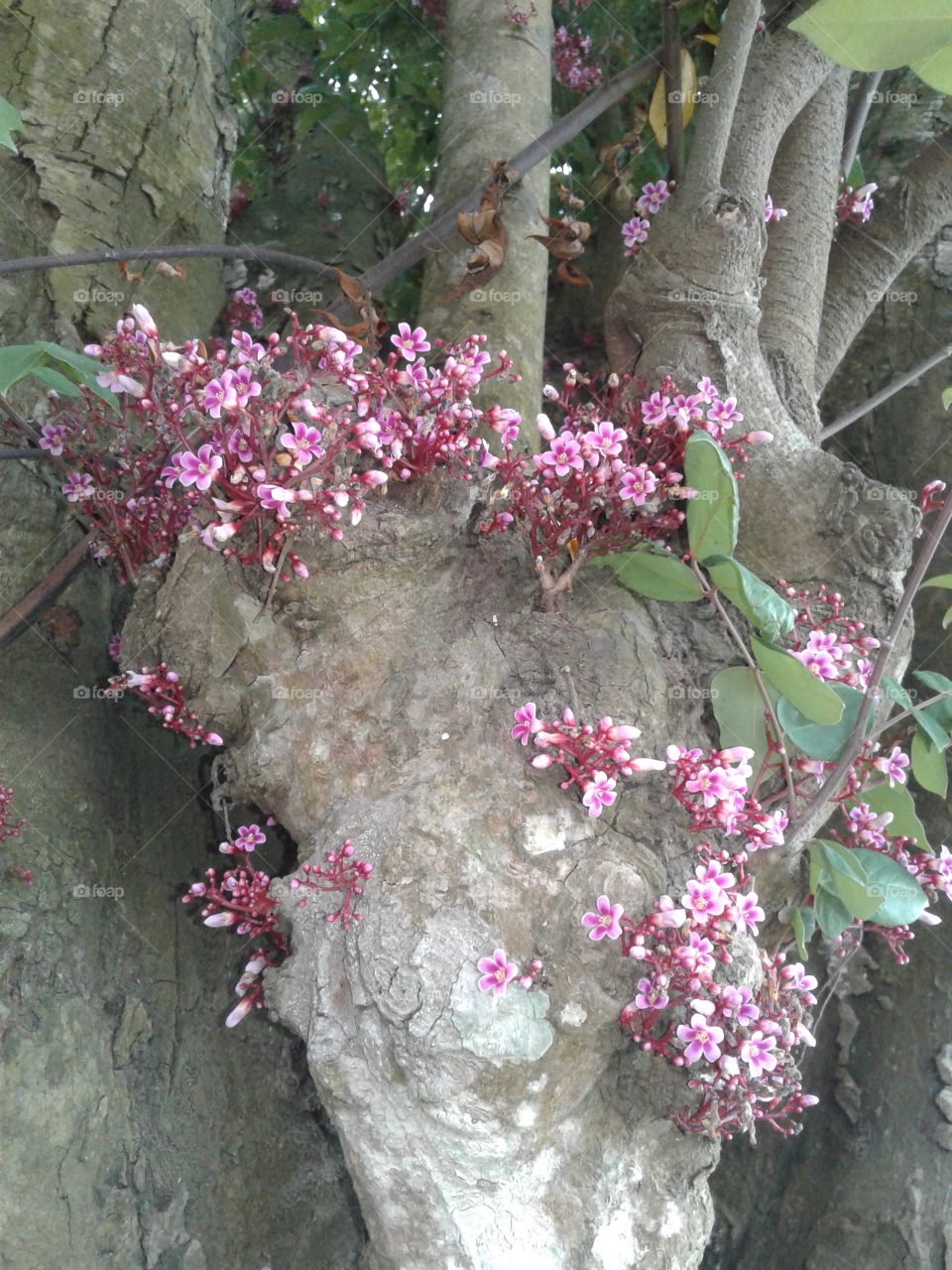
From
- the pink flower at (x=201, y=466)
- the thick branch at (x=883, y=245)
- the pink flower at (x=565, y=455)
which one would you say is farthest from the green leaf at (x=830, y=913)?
the thick branch at (x=883, y=245)

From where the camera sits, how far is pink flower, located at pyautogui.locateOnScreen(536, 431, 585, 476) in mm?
1642

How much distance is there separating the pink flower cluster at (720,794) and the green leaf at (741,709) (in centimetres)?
11

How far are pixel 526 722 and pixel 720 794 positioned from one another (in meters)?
0.33

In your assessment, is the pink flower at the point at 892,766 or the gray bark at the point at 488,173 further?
the gray bark at the point at 488,173

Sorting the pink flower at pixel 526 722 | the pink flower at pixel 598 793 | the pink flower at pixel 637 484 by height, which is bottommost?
the pink flower at pixel 598 793

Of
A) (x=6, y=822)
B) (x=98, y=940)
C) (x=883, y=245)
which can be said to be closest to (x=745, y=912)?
(x=98, y=940)

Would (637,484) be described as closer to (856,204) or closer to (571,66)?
(856,204)

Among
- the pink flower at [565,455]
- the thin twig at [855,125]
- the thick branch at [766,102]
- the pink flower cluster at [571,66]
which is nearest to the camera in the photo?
the pink flower at [565,455]

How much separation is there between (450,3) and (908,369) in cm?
177

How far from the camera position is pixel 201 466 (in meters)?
1.54

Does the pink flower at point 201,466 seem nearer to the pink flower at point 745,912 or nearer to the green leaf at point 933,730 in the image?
the pink flower at point 745,912

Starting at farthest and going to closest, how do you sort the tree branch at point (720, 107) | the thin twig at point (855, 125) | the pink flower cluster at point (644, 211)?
the thin twig at point (855, 125) < the pink flower cluster at point (644, 211) < the tree branch at point (720, 107)

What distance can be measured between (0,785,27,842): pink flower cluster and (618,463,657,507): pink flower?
3.97 ft

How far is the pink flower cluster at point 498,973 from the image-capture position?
1422 mm
